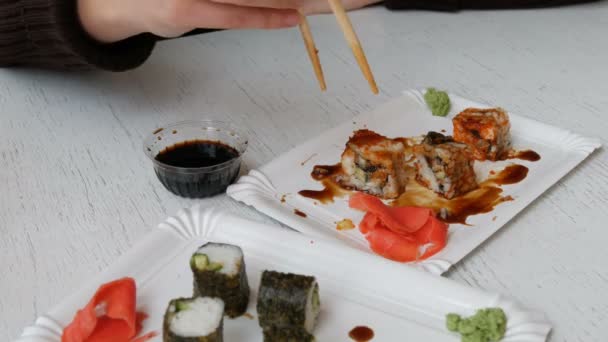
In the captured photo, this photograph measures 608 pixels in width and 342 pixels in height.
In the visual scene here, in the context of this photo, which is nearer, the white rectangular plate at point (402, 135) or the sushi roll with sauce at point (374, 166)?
the white rectangular plate at point (402, 135)

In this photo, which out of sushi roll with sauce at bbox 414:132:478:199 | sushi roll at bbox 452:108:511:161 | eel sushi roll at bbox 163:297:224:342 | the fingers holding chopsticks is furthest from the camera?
sushi roll at bbox 452:108:511:161

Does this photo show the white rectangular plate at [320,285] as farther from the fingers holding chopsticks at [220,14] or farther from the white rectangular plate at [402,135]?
the fingers holding chopsticks at [220,14]

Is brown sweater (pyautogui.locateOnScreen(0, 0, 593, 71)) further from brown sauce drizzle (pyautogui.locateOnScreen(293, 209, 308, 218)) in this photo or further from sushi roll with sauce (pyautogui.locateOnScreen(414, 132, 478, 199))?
sushi roll with sauce (pyautogui.locateOnScreen(414, 132, 478, 199))

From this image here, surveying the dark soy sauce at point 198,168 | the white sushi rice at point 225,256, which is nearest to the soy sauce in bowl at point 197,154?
the dark soy sauce at point 198,168

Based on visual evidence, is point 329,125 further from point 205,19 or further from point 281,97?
point 205,19

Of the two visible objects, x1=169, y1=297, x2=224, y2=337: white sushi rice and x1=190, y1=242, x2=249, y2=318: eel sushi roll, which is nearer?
x1=169, y1=297, x2=224, y2=337: white sushi rice

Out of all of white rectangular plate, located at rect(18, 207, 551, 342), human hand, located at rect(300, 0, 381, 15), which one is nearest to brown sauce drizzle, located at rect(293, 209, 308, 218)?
white rectangular plate, located at rect(18, 207, 551, 342)

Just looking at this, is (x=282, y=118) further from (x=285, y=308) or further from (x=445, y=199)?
(x=285, y=308)
